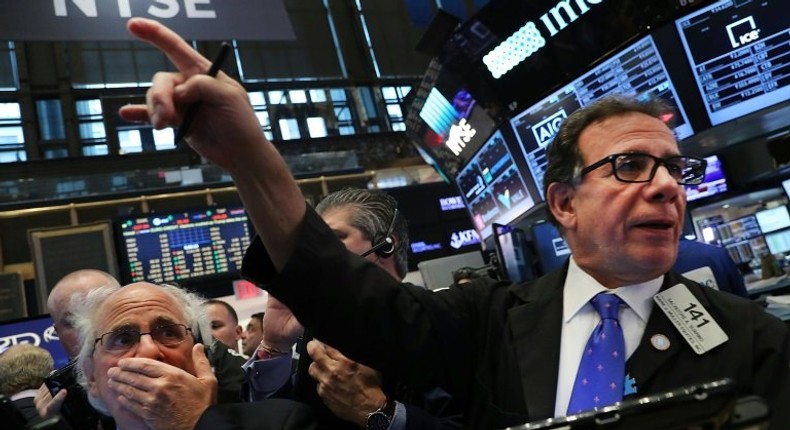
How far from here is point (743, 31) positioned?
3.12 metres

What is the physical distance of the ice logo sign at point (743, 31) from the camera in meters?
3.08

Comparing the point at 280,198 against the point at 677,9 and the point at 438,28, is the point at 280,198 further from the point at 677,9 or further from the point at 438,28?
the point at 438,28

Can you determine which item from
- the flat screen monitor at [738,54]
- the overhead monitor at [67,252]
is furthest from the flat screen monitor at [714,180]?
the overhead monitor at [67,252]

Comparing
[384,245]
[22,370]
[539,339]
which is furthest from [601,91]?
[22,370]

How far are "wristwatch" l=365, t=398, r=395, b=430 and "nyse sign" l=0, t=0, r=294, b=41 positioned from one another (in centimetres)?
165

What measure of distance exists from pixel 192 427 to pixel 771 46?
9.98 feet

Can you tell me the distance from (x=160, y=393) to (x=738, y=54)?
3.04 metres

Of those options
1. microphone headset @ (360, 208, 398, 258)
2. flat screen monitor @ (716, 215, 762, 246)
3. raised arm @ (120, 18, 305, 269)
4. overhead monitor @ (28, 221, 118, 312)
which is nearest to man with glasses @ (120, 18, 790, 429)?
raised arm @ (120, 18, 305, 269)

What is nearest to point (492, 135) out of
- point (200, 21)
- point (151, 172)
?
point (200, 21)

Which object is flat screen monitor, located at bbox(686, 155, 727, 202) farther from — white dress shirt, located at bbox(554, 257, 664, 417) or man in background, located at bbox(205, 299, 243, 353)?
white dress shirt, located at bbox(554, 257, 664, 417)

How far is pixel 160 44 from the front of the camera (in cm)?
88

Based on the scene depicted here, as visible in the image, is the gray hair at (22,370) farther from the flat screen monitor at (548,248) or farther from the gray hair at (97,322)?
the flat screen monitor at (548,248)

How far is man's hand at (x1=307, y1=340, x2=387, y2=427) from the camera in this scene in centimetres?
131

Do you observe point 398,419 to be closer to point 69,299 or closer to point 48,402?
point 48,402
